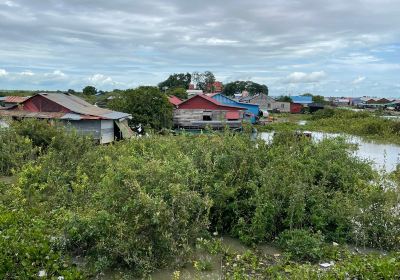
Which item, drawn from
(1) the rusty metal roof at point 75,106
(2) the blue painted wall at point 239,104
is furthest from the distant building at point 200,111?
(1) the rusty metal roof at point 75,106

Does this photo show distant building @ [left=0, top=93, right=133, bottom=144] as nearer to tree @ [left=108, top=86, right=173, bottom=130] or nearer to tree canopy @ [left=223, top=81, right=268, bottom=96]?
tree @ [left=108, top=86, right=173, bottom=130]

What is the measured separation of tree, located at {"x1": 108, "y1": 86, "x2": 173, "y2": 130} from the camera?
2283cm

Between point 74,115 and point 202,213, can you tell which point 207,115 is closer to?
point 74,115

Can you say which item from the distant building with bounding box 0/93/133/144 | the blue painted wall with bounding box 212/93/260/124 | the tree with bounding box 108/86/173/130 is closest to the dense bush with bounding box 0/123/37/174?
the distant building with bounding box 0/93/133/144

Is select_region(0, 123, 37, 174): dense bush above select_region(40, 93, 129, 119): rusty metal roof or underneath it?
underneath

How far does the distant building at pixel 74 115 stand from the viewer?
1634 cm

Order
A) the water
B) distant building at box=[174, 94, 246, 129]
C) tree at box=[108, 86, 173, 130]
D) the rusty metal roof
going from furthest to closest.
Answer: distant building at box=[174, 94, 246, 129]
tree at box=[108, 86, 173, 130]
the rusty metal roof
the water

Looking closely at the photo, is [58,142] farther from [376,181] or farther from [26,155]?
[376,181]

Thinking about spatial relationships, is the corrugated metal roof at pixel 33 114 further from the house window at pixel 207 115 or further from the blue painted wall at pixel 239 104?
the blue painted wall at pixel 239 104

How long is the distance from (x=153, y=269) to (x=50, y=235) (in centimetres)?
154

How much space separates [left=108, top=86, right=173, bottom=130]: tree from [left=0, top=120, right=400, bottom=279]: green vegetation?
14.9 metres

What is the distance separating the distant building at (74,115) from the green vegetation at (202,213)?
859cm

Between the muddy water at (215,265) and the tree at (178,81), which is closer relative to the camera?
the muddy water at (215,265)

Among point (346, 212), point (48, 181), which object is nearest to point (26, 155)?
point (48, 181)
